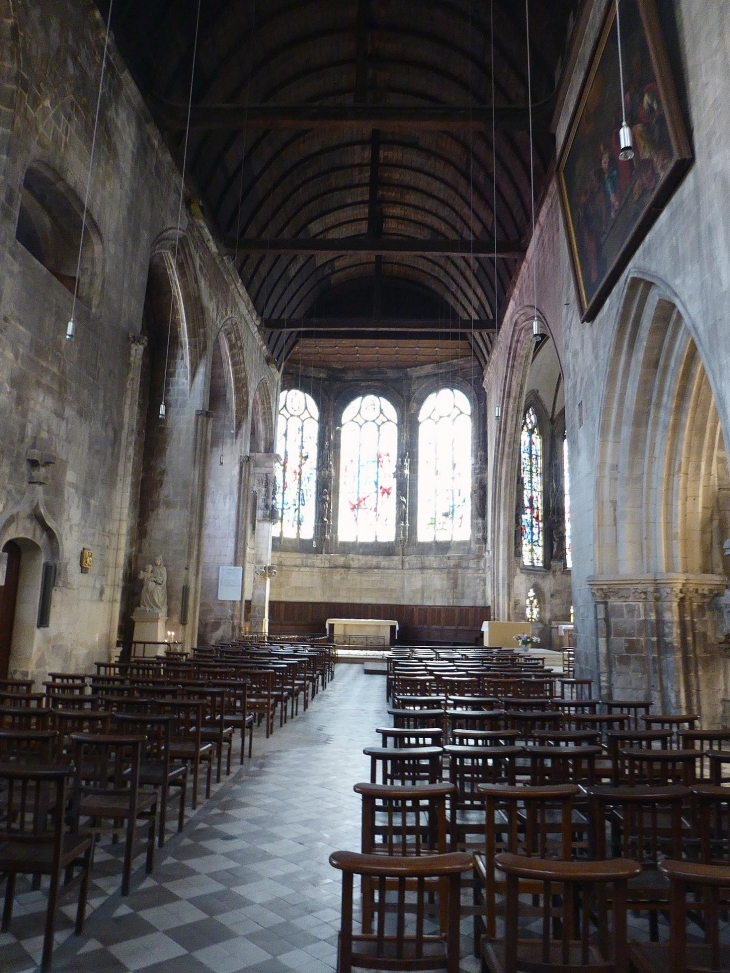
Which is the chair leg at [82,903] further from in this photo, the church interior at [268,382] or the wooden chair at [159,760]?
the wooden chair at [159,760]

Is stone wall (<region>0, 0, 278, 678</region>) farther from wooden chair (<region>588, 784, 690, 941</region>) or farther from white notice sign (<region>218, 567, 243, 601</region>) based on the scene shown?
wooden chair (<region>588, 784, 690, 941</region>)

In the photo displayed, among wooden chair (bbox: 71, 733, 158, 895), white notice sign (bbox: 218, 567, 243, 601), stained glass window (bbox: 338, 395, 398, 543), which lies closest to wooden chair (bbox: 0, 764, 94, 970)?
wooden chair (bbox: 71, 733, 158, 895)

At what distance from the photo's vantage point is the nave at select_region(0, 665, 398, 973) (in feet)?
9.96

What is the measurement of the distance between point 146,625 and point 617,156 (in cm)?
1098

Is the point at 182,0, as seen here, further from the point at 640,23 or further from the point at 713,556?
the point at 713,556

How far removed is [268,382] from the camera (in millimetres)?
23234

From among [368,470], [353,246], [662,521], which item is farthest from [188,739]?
[368,470]

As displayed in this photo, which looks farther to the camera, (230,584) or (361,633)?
(361,633)

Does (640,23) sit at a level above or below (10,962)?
above

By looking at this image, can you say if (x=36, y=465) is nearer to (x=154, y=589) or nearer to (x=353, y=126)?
(x=154, y=589)

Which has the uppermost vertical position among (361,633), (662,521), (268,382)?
(268,382)

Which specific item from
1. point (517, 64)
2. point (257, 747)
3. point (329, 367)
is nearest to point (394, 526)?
point (329, 367)

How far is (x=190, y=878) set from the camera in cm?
390

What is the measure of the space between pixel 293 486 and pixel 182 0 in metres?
18.3
